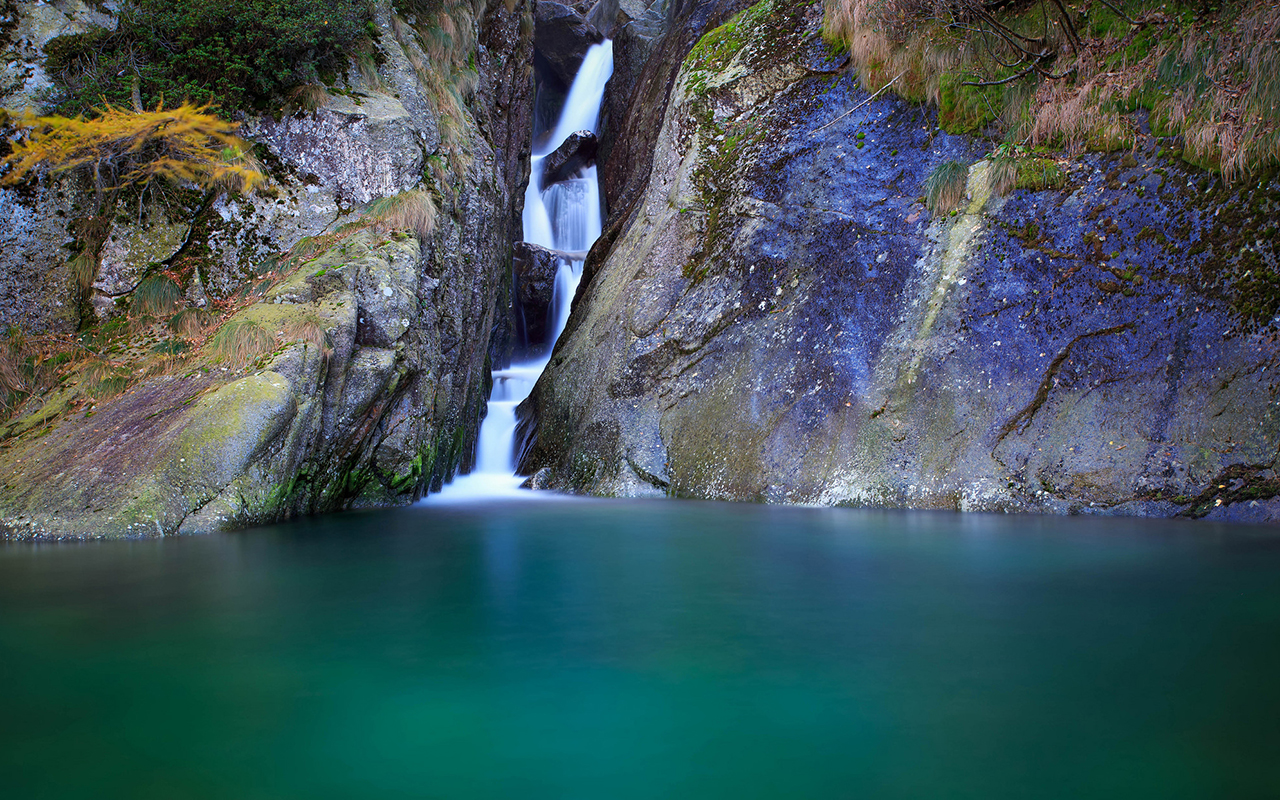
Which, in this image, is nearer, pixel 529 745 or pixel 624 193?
pixel 529 745

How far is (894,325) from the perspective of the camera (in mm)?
8031

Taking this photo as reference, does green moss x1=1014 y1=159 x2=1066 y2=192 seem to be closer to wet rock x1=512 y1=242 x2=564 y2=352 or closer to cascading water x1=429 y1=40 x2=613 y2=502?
cascading water x1=429 y1=40 x2=613 y2=502

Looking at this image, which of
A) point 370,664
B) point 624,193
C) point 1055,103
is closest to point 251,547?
point 370,664

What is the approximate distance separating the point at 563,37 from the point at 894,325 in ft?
56.1

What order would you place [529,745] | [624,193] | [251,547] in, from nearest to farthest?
[529,745]
[251,547]
[624,193]

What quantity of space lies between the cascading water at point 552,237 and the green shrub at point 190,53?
539 cm

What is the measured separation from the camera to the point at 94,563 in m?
4.86

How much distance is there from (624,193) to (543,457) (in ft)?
25.3

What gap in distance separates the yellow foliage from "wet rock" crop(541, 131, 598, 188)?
1054 cm

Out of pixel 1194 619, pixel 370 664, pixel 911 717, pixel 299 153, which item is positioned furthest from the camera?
pixel 299 153

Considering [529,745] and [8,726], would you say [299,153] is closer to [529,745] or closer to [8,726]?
[8,726]

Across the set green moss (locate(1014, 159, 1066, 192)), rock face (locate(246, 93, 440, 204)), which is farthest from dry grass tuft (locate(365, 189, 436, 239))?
green moss (locate(1014, 159, 1066, 192))

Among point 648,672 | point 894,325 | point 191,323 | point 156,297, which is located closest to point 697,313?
point 894,325

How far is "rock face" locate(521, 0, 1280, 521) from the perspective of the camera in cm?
653
